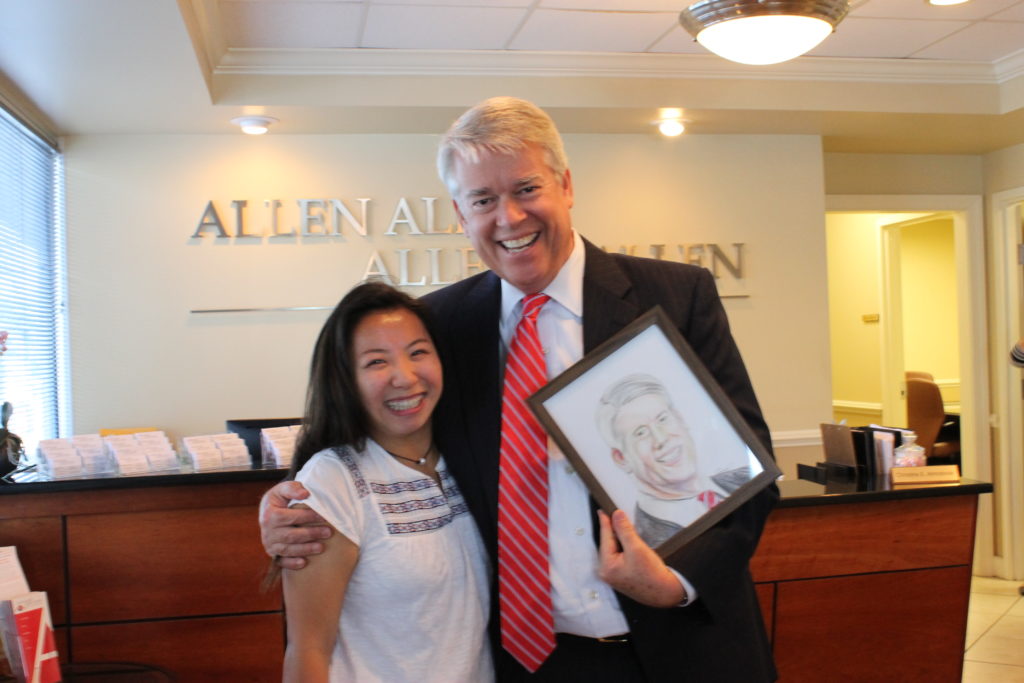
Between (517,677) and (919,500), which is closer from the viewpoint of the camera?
(517,677)

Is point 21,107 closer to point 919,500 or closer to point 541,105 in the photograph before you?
point 541,105

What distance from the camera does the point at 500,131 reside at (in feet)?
5.30

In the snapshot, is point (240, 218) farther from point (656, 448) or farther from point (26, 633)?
point (656, 448)

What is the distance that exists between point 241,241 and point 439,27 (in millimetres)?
1738

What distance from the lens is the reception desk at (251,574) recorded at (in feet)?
9.74

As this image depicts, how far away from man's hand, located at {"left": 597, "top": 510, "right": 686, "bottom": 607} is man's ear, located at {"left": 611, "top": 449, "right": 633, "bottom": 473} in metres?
0.09

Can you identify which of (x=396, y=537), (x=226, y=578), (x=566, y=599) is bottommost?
(x=226, y=578)

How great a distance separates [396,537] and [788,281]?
4661mm

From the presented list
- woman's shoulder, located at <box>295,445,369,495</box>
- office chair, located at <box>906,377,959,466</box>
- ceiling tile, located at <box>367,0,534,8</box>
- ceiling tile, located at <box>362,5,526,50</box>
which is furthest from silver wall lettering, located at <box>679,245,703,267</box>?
woman's shoulder, located at <box>295,445,369,495</box>

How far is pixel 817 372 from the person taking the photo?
18.9 feet

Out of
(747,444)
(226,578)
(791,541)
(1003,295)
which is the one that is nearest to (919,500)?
(791,541)

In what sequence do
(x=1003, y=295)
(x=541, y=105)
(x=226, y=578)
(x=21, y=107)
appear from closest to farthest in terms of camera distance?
(x=226, y=578), (x=21, y=107), (x=541, y=105), (x=1003, y=295)

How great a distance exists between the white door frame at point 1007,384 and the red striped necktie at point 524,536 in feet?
18.8

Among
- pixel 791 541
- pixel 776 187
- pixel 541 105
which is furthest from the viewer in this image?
pixel 776 187
